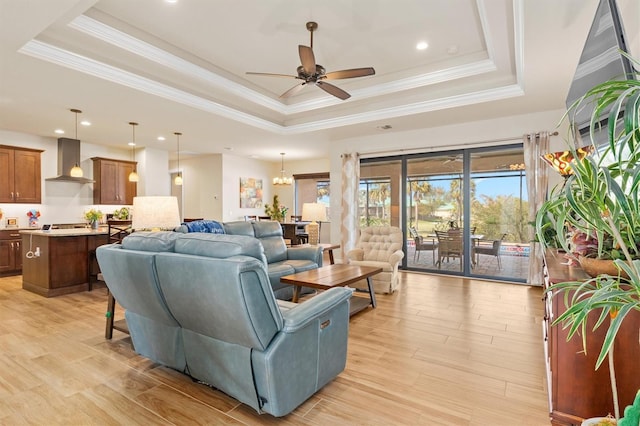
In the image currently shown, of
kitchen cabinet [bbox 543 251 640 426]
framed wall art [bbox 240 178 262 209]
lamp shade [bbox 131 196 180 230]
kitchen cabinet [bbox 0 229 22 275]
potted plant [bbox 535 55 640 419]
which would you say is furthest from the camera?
framed wall art [bbox 240 178 262 209]

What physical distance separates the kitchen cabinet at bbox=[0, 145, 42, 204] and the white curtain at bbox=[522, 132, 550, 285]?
358 inches

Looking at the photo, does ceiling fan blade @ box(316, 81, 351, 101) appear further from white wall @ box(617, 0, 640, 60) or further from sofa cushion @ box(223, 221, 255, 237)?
white wall @ box(617, 0, 640, 60)

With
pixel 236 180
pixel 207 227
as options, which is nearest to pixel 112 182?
pixel 236 180

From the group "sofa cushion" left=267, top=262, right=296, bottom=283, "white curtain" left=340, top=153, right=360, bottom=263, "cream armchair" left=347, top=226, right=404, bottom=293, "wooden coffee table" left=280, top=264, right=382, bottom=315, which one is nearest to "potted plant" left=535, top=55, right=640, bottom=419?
"wooden coffee table" left=280, top=264, right=382, bottom=315

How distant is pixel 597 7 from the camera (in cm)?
257

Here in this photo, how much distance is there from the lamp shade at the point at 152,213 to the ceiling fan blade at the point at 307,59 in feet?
6.03

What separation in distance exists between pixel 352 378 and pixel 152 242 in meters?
1.70

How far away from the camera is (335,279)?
12.2 ft

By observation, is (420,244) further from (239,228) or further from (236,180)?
(236,180)

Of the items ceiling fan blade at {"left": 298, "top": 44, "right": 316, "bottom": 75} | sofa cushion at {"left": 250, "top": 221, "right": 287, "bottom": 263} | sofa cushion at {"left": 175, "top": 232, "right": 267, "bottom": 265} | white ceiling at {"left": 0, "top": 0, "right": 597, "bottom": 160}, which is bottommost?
sofa cushion at {"left": 250, "top": 221, "right": 287, "bottom": 263}

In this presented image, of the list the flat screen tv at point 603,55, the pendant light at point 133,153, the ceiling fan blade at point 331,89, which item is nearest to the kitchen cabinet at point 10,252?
the pendant light at point 133,153

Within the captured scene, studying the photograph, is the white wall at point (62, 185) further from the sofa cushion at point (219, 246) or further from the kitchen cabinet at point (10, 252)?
the sofa cushion at point (219, 246)

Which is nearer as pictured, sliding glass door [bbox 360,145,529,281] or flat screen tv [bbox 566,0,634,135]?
flat screen tv [bbox 566,0,634,135]

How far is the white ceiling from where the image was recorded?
10.3ft
